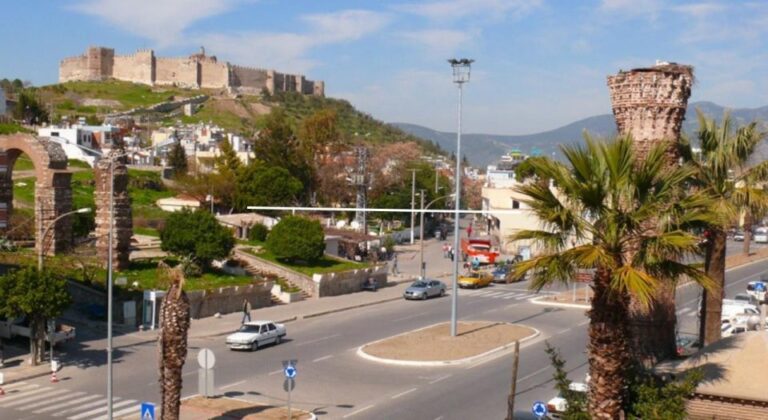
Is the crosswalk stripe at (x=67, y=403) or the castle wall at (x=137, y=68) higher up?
the castle wall at (x=137, y=68)

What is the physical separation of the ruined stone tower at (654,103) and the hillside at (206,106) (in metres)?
115

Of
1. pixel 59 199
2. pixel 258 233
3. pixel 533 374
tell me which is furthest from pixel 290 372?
pixel 258 233

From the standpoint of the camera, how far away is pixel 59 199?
127 ft

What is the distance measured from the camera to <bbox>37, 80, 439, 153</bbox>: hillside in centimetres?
14312

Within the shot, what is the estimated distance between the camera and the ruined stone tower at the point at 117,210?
37469 millimetres

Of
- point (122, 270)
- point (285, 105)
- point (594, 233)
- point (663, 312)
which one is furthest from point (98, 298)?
point (285, 105)

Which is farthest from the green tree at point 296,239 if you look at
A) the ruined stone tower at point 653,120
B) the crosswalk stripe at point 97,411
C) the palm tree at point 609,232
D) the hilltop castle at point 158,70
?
the hilltop castle at point 158,70

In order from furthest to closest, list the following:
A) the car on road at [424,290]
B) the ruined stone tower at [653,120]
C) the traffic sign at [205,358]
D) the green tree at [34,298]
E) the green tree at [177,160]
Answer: the green tree at [177,160]
the car on road at [424,290]
the green tree at [34,298]
the traffic sign at [205,358]
the ruined stone tower at [653,120]

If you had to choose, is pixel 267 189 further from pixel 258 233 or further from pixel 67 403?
pixel 67 403

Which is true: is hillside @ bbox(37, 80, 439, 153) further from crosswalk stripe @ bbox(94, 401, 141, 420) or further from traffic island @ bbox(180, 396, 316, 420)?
crosswalk stripe @ bbox(94, 401, 141, 420)

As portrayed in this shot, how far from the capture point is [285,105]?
171875mm

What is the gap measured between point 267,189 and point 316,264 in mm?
18964

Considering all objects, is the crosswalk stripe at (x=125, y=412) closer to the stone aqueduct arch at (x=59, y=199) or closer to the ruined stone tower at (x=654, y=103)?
the ruined stone tower at (x=654, y=103)

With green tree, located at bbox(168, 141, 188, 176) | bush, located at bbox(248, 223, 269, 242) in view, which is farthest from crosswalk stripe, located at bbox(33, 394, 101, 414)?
green tree, located at bbox(168, 141, 188, 176)
